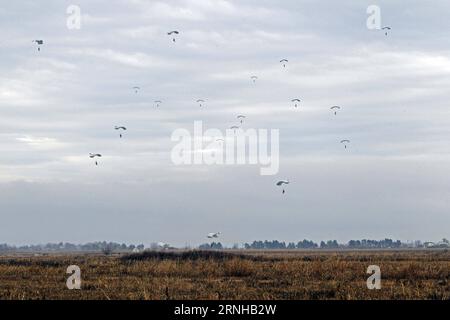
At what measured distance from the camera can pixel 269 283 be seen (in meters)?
28.6

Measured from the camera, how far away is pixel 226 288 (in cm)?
2534

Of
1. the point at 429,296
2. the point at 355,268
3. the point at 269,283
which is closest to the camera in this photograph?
the point at 429,296
